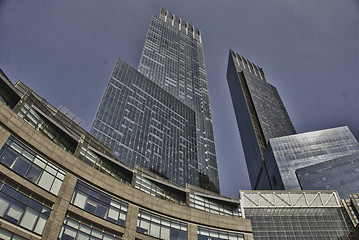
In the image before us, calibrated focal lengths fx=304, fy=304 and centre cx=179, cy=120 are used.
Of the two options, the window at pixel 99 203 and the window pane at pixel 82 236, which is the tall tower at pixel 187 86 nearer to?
the window at pixel 99 203

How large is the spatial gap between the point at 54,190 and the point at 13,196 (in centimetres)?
449

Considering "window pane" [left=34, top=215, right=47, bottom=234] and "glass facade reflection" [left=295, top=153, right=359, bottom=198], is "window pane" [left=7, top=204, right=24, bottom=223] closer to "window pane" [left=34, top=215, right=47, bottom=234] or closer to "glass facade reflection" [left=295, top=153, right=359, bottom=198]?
"window pane" [left=34, top=215, right=47, bottom=234]

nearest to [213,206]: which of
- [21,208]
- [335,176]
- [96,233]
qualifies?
[96,233]

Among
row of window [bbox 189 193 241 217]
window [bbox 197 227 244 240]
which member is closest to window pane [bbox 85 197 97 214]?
window [bbox 197 227 244 240]

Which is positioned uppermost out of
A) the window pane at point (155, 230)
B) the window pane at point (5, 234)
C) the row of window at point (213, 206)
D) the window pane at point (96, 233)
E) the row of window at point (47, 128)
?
the row of window at point (47, 128)

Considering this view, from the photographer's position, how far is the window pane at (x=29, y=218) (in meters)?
27.9

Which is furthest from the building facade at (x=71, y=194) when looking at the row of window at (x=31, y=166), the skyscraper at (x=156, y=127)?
the skyscraper at (x=156, y=127)

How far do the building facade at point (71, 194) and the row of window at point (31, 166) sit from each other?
100mm

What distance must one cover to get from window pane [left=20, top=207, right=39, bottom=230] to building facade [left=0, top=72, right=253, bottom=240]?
0.29 ft

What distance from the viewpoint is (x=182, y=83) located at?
17625cm

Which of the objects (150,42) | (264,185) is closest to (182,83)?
(150,42)

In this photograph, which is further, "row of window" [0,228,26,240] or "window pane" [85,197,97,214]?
"window pane" [85,197,97,214]

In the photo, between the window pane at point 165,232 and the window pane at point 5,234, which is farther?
the window pane at point 165,232

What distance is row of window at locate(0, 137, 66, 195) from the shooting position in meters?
29.5
